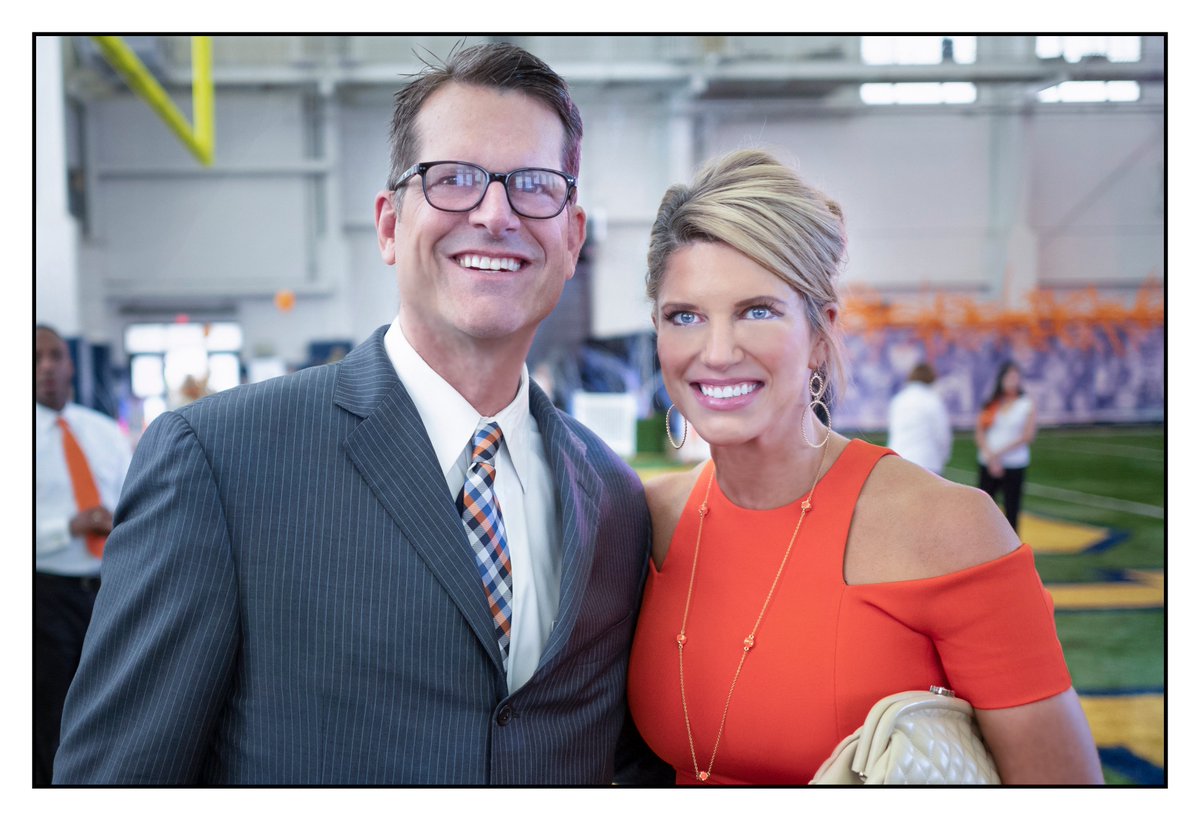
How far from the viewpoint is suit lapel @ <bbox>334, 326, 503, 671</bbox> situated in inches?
57.9

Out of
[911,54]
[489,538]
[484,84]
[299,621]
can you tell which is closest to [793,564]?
[489,538]

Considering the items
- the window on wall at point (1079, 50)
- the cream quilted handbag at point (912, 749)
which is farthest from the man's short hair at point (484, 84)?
the window on wall at point (1079, 50)

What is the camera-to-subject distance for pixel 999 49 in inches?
542

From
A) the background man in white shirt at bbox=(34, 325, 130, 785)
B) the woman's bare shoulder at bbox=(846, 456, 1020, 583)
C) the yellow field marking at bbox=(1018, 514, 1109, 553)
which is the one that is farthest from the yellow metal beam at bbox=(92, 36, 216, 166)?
the yellow field marking at bbox=(1018, 514, 1109, 553)

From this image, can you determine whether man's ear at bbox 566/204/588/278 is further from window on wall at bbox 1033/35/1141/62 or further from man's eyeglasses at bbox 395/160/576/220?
window on wall at bbox 1033/35/1141/62

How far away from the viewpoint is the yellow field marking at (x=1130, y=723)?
404cm

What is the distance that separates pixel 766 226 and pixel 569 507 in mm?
566

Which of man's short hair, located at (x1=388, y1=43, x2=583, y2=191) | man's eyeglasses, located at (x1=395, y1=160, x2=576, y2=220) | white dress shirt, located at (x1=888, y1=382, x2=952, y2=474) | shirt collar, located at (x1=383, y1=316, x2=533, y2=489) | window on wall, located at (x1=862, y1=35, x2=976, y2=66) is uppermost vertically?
window on wall, located at (x1=862, y1=35, x2=976, y2=66)

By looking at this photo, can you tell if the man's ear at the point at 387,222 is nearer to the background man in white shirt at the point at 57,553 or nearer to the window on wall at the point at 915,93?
the background man in white shirt at the point at 57,553

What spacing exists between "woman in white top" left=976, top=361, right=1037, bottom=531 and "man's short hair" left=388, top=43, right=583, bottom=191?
6377 millimetres

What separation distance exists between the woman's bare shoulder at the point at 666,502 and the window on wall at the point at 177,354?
11.9 meters

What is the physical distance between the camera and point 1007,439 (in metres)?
7.38
